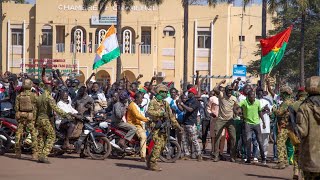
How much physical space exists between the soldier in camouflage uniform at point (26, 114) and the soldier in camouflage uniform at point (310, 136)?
7211mm

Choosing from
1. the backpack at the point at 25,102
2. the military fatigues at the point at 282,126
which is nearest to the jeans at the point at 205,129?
the military fatigues at the point at 282,126

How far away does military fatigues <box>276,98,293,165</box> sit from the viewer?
13.0 metres

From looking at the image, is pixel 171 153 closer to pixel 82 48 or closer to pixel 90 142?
pixel 90 142

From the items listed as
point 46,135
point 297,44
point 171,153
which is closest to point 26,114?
point 46,135

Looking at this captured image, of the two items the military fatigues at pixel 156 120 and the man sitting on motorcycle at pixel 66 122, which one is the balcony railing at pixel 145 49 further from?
the military fatigues at pixel 156 120

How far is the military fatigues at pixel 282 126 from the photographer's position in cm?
1296

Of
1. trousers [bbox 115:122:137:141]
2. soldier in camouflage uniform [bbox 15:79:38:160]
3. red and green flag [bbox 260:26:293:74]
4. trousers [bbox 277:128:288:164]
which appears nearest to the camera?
trousers [bbox 277:128:288:164]

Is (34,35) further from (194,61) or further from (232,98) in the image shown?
(232,98)

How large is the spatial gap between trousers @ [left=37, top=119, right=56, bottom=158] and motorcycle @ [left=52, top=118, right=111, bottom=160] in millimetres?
675

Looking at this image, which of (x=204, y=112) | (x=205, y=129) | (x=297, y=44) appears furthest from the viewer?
(x=297, y=44)

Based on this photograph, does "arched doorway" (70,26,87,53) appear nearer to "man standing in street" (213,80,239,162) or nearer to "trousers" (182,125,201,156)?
"trousers" (182,125,201,156)

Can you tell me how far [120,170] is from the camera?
12.7 meters

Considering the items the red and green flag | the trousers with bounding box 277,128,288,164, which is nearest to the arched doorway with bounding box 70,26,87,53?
the red and green flag

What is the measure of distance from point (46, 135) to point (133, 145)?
6.82 feet
